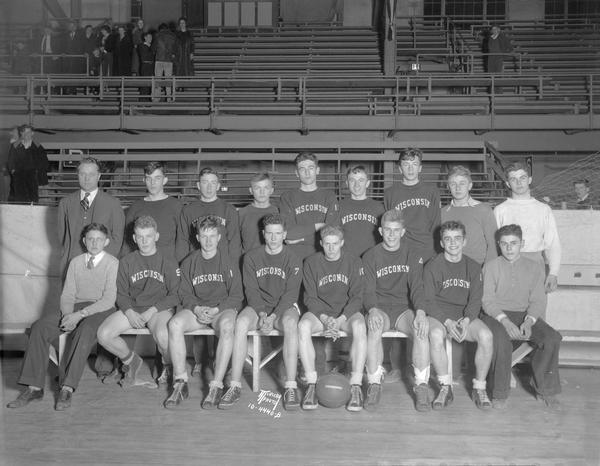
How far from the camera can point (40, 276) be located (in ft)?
25.9

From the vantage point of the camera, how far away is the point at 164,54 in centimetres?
1501

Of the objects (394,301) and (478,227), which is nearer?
(394,301)

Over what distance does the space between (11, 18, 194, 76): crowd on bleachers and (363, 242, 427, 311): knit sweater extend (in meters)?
10.0

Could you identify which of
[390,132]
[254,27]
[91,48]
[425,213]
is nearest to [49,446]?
[425,213]

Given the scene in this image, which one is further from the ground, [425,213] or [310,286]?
[425,213]

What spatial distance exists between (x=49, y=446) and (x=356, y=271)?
2755 millimetres

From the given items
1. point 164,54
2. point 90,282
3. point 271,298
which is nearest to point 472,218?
point 271,298

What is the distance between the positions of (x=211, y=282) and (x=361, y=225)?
1.46 metres

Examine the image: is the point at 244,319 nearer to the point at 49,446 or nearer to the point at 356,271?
the point at 356,271

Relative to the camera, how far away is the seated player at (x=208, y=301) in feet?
19.9

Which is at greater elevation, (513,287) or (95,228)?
(95,228)

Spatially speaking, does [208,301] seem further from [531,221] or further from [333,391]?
[531,221]

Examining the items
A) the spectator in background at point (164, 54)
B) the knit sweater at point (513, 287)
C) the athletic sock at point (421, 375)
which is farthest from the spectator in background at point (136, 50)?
the athletic sock at point (421, 375)

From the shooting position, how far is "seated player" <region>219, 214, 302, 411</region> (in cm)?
601
